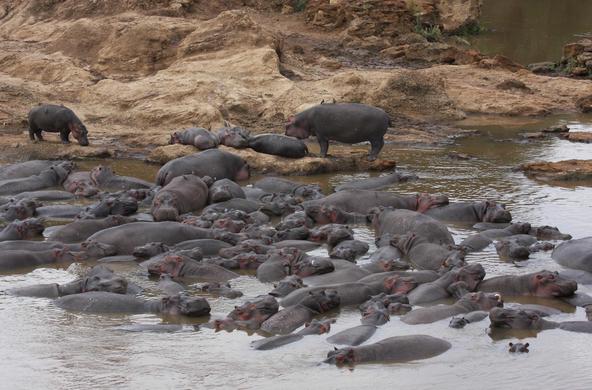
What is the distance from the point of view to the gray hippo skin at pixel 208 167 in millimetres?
13055

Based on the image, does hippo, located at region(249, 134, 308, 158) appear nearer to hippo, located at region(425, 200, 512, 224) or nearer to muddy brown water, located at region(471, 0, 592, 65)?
hippo, located at region(425, 200, 512, 224)

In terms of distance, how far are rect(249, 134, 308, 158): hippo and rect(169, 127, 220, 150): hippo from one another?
1.67 ft

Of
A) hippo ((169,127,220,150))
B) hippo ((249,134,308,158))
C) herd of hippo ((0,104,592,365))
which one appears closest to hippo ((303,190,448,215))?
herd of hippo ((0,104,592,365))

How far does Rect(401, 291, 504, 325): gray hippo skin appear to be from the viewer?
823 centimetres

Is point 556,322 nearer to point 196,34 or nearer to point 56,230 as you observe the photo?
point 56,230

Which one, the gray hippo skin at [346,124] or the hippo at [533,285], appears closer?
the hippo at [533,285]

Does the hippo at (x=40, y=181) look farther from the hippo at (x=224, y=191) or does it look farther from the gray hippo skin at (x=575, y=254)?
the gray hippo skin at (x=575, y=254)

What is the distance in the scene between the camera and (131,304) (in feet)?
28.1

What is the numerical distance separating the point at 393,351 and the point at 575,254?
9.70 ft

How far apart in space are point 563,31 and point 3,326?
82.0 feet

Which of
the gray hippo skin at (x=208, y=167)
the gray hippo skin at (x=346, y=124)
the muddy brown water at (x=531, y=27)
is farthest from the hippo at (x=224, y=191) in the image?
the muddy brown water at (x=531, y=27)

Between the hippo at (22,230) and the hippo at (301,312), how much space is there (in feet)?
11.4

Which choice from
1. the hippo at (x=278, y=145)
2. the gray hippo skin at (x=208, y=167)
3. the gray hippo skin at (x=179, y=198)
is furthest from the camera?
the hippo at (x=278, y=145)

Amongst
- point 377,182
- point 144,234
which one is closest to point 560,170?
point 377,182
